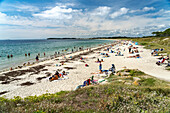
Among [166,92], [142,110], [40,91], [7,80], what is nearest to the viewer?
[142,110]

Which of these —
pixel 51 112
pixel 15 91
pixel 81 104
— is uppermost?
pixel 51 112

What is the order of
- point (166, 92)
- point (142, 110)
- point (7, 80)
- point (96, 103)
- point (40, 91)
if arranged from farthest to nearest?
1. point (7, 80)
2. point (40, 91)
3. point (166, 92)
4. point (96, 103)
5. point (142, 110)

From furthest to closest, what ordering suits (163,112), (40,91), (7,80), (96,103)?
1. (7,80)
2. (40,91)
3. (96,103)
4. (163,112)

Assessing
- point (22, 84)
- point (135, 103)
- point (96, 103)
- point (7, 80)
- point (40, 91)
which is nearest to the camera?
point (135, 103)

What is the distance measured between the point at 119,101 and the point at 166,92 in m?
3.17

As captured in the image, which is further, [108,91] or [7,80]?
[7,80]

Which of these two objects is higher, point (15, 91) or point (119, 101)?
point (119, 101)

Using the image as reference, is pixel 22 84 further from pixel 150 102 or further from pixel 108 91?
pixel 150 102

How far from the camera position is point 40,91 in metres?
9.95

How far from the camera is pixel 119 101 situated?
15.1 feet

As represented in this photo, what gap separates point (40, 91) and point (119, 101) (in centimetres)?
800

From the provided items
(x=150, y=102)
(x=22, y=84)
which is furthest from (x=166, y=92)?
(x=22, y=84)

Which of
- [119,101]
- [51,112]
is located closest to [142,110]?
[119,101]

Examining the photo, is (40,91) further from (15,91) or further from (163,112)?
(163,112)
